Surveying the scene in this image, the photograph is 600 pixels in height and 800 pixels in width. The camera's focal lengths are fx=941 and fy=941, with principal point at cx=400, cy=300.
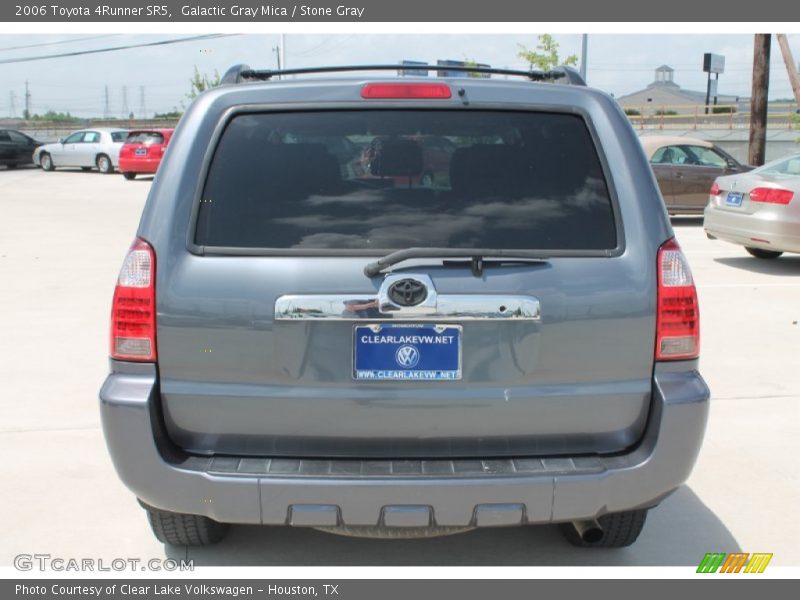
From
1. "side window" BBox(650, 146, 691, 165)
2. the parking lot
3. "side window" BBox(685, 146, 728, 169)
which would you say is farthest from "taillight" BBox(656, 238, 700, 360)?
"side window" BBox(685, 146, 728, 169)

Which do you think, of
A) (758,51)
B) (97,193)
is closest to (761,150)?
(758,51)

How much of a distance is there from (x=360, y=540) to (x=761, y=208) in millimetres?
8577

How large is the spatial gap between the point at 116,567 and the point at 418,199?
1.95 m

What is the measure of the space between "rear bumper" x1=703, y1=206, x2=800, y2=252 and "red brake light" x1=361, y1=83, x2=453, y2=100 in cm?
861

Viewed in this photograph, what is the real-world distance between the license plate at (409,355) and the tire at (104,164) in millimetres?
30328

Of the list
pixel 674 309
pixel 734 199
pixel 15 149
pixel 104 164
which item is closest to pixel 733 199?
pixel 734 199

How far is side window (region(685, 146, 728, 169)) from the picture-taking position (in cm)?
1639

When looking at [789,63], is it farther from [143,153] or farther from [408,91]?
[408,91]

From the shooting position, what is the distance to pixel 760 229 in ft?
36.3

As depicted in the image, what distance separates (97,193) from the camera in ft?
77.9

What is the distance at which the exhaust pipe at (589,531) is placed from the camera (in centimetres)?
373

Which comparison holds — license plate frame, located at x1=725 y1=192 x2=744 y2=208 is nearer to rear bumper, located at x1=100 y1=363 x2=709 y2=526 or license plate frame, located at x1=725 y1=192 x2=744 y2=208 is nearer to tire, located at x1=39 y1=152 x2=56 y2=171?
rear bumper, located at x1=100 y1=363 x2=709 y2=526
